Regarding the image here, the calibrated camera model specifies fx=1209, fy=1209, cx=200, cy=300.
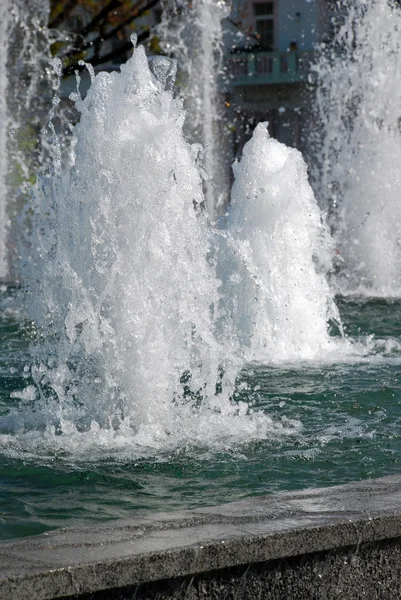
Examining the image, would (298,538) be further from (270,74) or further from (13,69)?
(270,74)

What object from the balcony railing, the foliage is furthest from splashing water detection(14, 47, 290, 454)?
the balcony railing

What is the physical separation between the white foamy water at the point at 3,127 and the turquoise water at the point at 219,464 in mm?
11643

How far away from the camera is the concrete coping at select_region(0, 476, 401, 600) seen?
3.23m

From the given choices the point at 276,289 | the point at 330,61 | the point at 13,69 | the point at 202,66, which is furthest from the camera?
the point at 330,61

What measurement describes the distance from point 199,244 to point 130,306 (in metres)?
0.61

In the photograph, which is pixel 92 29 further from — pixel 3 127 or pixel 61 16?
pixel 3 127

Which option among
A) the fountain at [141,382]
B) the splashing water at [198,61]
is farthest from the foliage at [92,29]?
the fountain at [141,382]

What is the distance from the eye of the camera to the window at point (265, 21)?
37.8 meters

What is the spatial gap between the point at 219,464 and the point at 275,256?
4431 millimetres

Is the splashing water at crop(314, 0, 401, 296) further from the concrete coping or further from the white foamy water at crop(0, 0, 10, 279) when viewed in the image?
the concrete coping

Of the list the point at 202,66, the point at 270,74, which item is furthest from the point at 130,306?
the point at 270,74

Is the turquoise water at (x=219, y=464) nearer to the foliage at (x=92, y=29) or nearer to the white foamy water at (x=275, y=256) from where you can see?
the white foamy water at (x=275, y=256)

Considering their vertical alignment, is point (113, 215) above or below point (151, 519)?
above

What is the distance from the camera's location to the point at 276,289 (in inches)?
378
